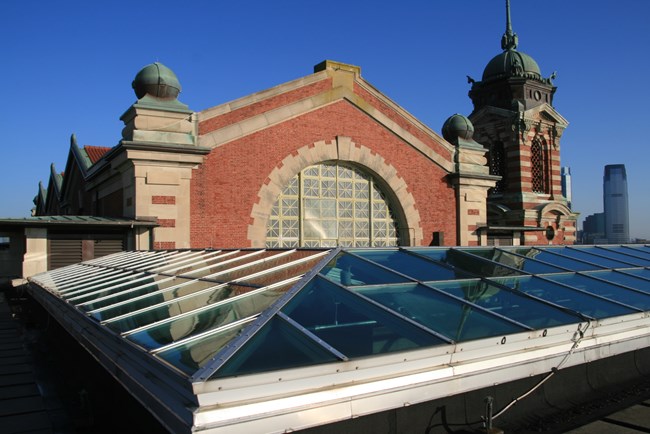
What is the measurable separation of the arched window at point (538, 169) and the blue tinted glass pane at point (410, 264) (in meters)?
26.4

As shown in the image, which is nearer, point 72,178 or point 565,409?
point 565,409

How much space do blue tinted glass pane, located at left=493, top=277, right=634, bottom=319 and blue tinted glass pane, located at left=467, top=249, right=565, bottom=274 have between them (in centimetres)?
53

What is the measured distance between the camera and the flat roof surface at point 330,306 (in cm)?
331

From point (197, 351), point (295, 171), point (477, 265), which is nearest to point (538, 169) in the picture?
point (295, 171)

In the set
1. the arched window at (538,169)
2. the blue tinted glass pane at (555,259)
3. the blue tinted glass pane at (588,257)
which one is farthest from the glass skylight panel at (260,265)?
the arched window at (538,169)

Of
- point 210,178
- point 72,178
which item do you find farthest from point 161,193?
point 72,178

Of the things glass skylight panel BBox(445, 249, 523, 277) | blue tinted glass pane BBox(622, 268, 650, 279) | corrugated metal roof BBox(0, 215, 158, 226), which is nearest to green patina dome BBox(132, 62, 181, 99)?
corrugated metal roof BBox(0, 215, 158, 226)

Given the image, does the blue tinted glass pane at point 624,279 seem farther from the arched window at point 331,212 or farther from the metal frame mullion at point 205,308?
the arched window at point 331,212

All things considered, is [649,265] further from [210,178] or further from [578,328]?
[210,178]

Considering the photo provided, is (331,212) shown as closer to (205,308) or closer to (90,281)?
(90,281)

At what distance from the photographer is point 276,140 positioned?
57.5 ft

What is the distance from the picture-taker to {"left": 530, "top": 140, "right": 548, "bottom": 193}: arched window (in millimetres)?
30688

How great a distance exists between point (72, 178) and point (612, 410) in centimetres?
2765

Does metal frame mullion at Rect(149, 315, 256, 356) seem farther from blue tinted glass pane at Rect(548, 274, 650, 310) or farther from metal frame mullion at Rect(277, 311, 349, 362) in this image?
blue tinted glass pane at Rect(548, 274, 650, 310)
